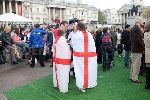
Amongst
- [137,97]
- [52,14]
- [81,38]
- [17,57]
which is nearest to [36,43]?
[17,57]

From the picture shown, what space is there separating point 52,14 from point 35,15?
443 inches

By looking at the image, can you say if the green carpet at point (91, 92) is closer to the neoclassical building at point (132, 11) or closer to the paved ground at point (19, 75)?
the paved ground at point (19, 75)

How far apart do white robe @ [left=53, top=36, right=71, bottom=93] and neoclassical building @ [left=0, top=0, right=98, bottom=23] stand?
8447cm

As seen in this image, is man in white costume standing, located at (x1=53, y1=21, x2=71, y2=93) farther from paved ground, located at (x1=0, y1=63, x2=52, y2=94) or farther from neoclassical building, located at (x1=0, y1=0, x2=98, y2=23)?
neoclassical building, located at (x1=0, y1=0, x2=98, y2=23)

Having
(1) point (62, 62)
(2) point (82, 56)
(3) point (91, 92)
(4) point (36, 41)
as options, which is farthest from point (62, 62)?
(4) point (36, 41)

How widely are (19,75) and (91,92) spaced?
4026mm

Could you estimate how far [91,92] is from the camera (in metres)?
9.62

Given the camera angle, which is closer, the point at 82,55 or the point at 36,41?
the point at 82,55

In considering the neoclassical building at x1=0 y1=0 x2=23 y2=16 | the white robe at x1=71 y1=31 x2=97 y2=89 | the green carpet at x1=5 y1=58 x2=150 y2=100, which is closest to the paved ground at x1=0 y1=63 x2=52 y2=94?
the green carpet at x1=5 y1=58 x2=150 y2=100

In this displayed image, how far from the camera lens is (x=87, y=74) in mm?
9758

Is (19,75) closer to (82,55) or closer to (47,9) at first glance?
(82,55)

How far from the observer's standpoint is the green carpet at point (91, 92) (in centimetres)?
909

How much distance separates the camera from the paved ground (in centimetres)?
1102

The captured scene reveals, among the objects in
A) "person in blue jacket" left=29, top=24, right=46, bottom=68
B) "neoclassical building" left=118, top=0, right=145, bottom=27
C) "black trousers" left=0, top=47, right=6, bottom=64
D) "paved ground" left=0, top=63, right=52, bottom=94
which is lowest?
"paved ground" left=0, top=63, right=52, bottom=94
